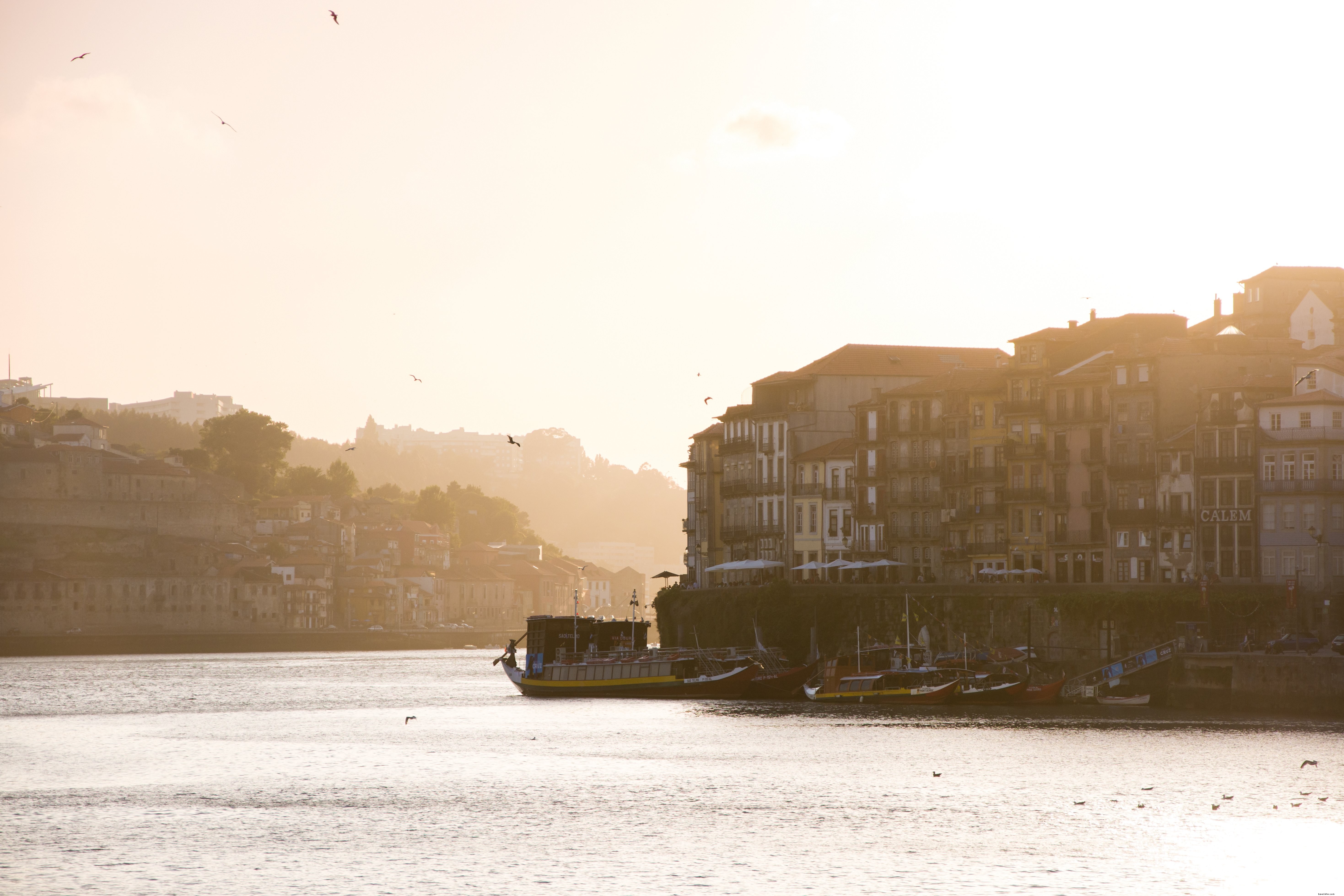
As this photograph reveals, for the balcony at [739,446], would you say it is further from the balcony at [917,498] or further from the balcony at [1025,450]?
the balcony at [1025,450]

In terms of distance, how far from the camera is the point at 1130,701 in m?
84.1

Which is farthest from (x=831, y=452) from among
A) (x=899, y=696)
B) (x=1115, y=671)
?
(x=1115, y=671)

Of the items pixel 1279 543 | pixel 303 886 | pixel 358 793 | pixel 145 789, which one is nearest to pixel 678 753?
pixel 358 793

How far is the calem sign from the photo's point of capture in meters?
90.6

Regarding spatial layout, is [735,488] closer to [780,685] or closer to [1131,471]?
[780,685]

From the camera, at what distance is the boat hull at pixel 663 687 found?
3883 inches

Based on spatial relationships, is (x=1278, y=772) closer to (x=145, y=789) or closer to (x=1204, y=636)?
(x=1204, y=636)

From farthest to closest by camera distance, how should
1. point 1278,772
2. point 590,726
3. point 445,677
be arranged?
point 445,677 < point 590,726 < point 1278,772

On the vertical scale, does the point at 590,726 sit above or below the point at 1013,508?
below

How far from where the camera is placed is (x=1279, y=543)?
89312 millimetres

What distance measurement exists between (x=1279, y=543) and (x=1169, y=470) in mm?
8584

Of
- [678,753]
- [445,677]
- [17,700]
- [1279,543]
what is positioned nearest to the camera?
[678,753]

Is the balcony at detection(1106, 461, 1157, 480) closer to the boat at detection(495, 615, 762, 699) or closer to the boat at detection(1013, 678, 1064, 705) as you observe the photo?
the boat at detection(1013, 678, 1064, 705)

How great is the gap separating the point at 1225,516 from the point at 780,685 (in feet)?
80.6
